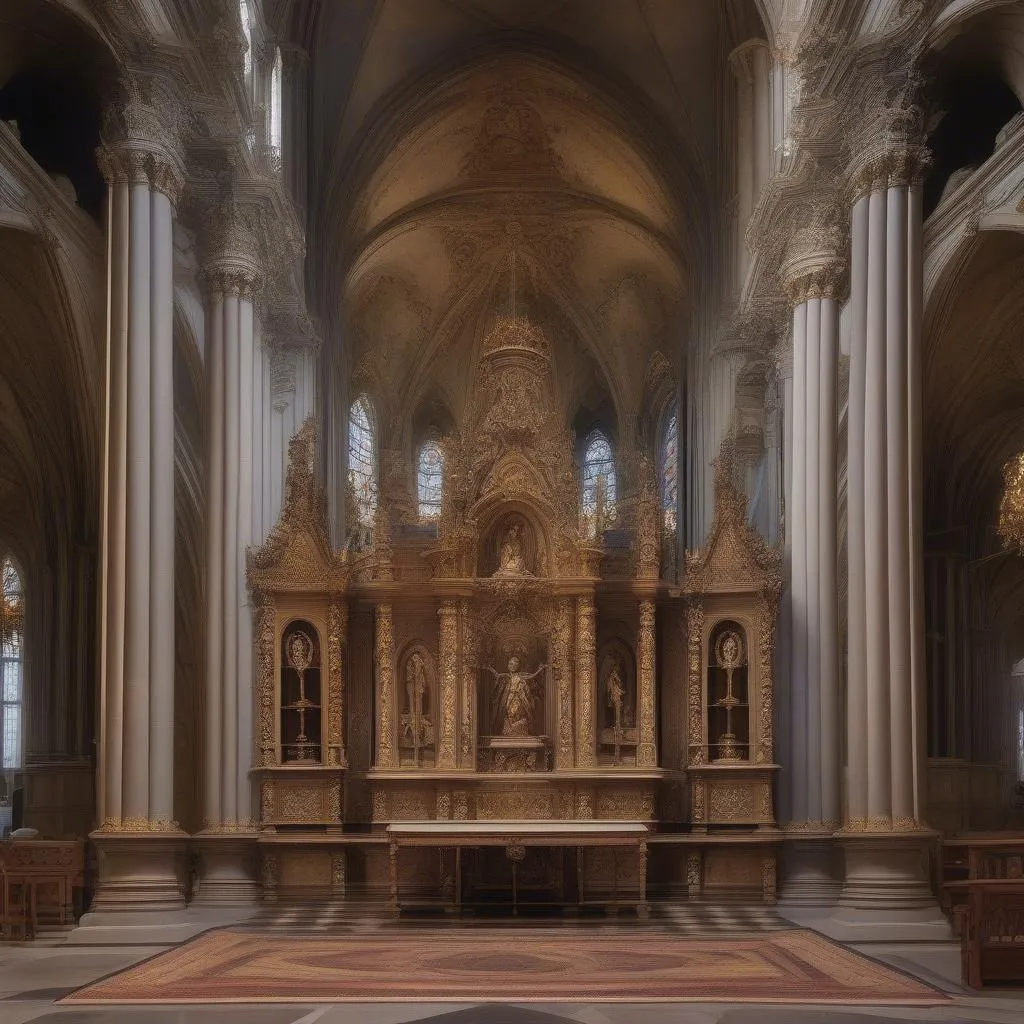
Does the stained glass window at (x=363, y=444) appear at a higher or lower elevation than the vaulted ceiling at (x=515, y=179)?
lower

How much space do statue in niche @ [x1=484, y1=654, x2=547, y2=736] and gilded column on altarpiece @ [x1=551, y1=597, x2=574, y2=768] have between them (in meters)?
0.49

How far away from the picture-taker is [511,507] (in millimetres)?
22625

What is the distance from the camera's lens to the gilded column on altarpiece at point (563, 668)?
71.2 feet

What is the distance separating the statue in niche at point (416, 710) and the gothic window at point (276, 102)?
910 centimetres

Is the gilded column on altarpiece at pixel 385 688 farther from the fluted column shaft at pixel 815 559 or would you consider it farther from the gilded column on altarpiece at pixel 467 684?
the fluted column shaft at pixel 815 559

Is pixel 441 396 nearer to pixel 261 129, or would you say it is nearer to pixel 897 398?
pixel 261 129

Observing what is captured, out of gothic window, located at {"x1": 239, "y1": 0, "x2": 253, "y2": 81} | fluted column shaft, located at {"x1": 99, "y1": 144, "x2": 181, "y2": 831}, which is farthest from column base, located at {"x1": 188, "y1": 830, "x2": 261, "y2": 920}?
gothic window, located at {"x1": 239, "y1": 0, "x2": 253, "y2": 81}

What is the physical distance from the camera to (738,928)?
1714 centimetres

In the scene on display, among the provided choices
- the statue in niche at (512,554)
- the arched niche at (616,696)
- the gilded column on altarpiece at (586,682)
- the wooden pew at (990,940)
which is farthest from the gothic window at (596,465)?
the wooden pew at (990,940)

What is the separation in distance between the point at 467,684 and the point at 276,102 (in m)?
10.9

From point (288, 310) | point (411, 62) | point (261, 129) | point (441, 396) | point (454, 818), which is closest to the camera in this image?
point (454, 818)

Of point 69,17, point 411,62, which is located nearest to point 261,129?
point 69,17

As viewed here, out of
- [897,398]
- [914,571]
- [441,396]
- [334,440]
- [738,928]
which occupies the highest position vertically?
[441,396]

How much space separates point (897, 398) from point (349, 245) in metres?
19.5
